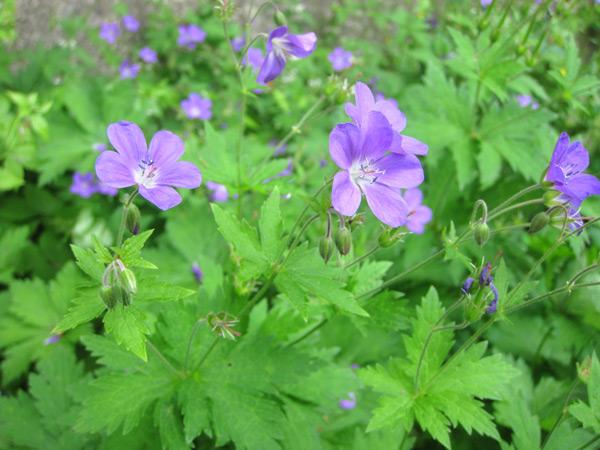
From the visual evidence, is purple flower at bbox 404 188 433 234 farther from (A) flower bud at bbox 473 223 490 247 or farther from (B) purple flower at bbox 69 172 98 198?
(B) purple flower at bbox 69 172 98 198

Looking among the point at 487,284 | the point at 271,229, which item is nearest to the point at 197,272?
the point at 271,229

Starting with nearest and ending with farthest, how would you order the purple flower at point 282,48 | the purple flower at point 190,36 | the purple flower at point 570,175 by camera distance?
the purple flower at point 570,175 → the purple flower at point 282,48 → the purple flower at point 190,36

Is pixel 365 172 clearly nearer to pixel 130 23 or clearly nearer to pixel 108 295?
pixel 108 295

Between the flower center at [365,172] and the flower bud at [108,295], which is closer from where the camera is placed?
the flower bud at [108,295]

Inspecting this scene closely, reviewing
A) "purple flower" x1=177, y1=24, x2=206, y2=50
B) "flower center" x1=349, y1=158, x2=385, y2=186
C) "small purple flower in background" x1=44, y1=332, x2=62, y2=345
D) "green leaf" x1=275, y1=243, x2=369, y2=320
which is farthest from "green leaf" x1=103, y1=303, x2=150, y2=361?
"purple flower" x1=177, y1=24, x2=206, y2=50

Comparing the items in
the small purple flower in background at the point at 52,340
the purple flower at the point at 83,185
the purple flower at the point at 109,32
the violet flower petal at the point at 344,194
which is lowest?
the small purple flower in background at the point at 52,340

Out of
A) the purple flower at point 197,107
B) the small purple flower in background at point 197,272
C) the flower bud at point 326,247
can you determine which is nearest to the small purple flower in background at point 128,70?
the purple flower at point 197,107

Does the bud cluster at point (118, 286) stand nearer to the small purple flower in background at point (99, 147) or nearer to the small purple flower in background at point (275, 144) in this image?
the small purple flower in background at point (99, 147)
